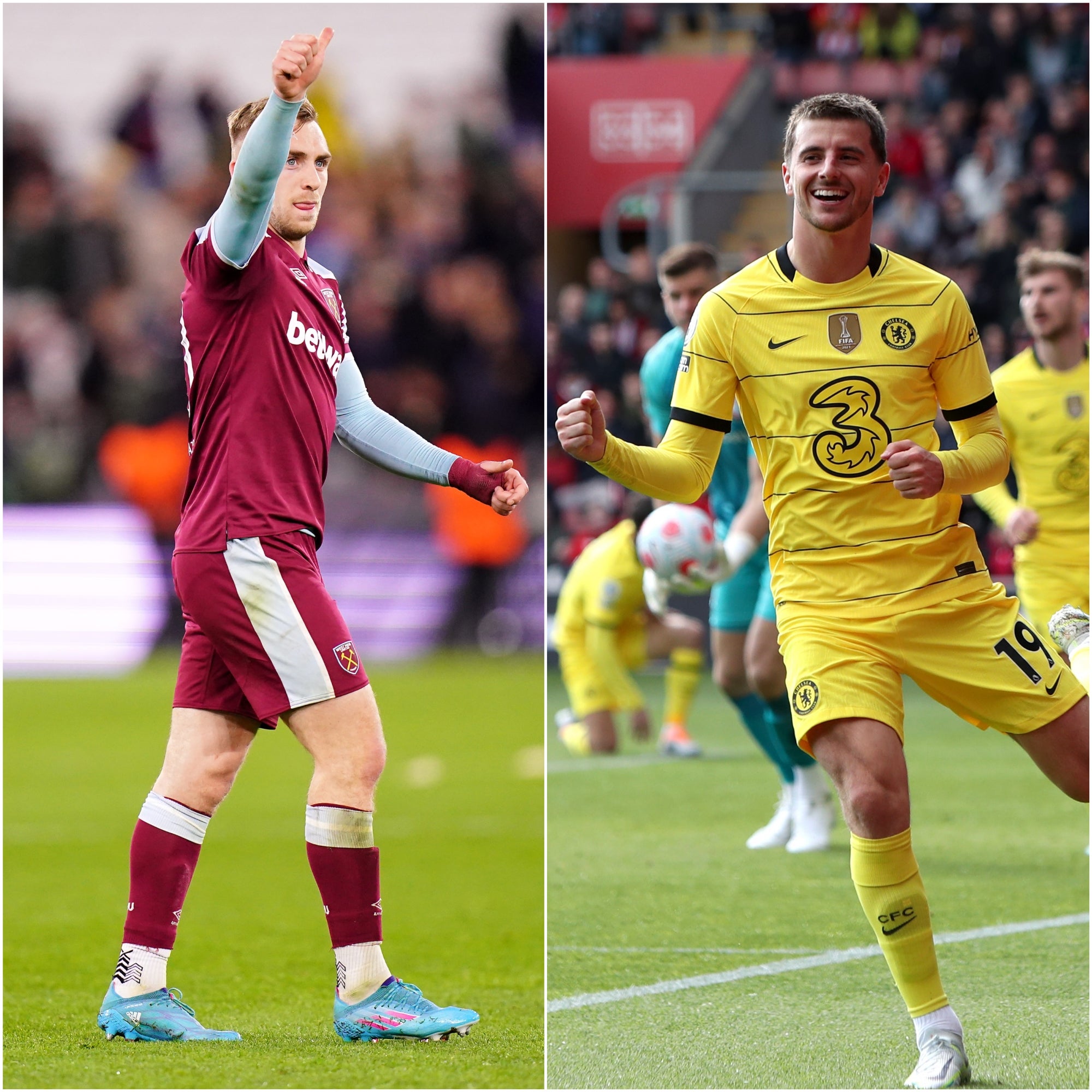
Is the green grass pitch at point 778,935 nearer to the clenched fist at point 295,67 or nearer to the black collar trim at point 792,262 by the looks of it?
the black collar trim at point 792,262

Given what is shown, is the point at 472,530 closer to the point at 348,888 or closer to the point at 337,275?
the point at 337,275

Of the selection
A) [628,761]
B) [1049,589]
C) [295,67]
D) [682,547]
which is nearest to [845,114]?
[295,67]

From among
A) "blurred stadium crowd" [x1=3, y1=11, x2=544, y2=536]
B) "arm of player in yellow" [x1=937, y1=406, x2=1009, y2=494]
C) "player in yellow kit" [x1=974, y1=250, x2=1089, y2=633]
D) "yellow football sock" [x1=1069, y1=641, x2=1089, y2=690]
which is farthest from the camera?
"blurred stadium crowd" [x1=3, y1=11, x2=544, y2=536]

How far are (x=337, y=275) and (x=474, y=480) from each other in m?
17.4

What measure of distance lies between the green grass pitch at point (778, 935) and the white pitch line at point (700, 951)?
0.01m

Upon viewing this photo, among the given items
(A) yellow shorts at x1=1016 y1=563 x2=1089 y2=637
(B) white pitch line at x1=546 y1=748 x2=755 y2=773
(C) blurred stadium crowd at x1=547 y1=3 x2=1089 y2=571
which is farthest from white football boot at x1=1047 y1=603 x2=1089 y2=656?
(C) blurred stadium crowd at x1=547 y1=3 x2=1089 y2=571

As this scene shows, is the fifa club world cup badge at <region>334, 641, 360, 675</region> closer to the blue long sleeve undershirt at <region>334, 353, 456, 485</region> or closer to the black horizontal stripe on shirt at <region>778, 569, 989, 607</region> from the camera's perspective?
the blue long sleeve undershirt at <region>334, 353, 456, 485</region>

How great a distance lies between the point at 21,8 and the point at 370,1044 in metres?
20.2

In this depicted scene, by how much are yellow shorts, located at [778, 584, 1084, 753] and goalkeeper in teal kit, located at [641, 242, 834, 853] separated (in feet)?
8.32

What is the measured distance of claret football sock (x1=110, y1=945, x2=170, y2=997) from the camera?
385 centimetres

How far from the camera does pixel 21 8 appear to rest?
21.4 m

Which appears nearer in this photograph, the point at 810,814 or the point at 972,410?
the point at 972,410

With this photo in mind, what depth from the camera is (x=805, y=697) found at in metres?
3.77

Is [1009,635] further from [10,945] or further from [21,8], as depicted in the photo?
[21,8]
